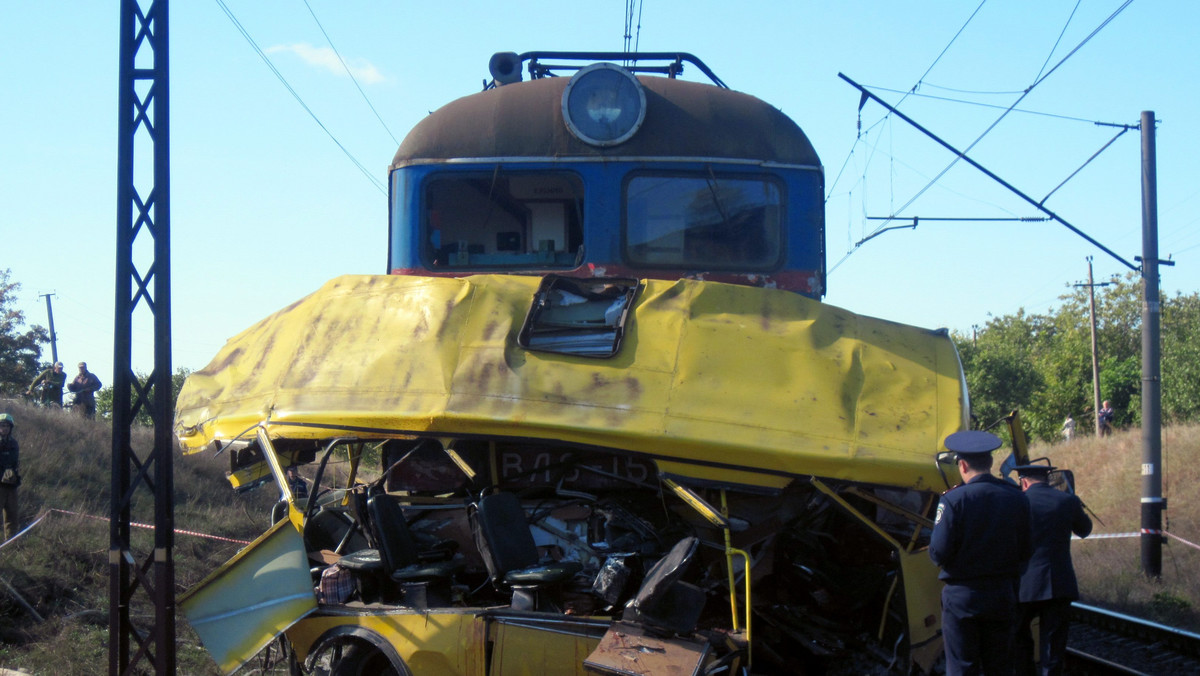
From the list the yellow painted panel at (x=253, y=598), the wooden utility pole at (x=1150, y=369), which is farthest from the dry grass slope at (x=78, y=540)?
the wooden utility pole at (x=1150, y=369)

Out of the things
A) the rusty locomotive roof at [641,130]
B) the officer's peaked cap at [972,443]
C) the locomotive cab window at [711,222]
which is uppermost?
the rusty locomotive roof at [641,130]

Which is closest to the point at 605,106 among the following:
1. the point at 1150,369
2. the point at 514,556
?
the point at 514,556

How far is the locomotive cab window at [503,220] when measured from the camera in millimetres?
6945

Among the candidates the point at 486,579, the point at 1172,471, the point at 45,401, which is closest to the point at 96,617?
the point at 486,579

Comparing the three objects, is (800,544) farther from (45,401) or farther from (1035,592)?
(45,401)

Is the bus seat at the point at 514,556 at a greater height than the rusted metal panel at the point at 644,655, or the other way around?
the bus seat at the point at 514,556

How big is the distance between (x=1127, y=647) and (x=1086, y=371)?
3723 centimetres

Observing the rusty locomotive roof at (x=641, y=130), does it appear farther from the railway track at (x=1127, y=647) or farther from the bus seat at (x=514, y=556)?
the railway track at (x=1127, y=647)

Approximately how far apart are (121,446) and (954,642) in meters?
4.79

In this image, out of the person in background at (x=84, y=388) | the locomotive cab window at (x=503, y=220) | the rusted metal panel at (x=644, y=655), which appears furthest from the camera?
the person in background at (x=84, y=388)

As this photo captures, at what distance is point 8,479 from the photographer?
427 inches

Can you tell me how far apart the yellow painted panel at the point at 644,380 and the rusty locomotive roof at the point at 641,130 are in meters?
1.28

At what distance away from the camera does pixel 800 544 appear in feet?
18.2

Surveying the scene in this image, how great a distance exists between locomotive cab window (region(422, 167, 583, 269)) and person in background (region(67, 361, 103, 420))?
42.6 ft
